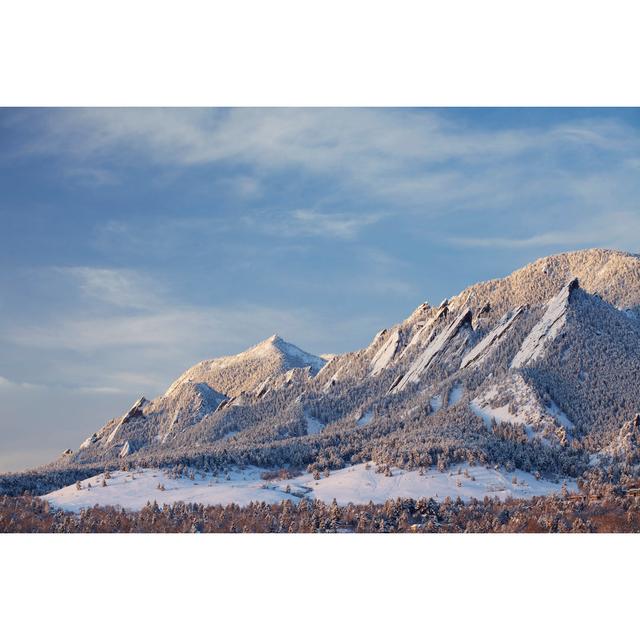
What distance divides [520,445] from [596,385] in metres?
21.8

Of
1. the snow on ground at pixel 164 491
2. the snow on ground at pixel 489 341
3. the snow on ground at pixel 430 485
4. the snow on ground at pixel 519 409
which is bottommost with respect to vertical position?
the snow on ground at pixel 164 491

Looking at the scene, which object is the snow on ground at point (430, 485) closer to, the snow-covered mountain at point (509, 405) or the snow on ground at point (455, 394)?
the snow-covered mountain at point (509, 405)

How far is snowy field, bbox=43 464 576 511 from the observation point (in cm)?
11181

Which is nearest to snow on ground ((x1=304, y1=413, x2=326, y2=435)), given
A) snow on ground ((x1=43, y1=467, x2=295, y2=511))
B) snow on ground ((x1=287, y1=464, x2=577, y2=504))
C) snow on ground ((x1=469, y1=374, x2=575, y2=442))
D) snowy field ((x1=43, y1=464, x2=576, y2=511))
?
snow on ground ((x1=469, y1=374, x2=575, y2=442))

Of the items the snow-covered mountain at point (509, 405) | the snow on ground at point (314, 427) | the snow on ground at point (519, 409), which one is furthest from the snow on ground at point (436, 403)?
the snow on ground at point (314, 427)

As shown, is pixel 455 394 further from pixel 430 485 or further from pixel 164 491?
pixel 164 491

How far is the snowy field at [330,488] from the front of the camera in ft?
367

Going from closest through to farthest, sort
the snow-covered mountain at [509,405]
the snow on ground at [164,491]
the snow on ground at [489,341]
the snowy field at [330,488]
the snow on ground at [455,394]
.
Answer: the snowy field at [330,488] → the snow on ground at [164,491] → the snow-covered mountain at [509,405] → the snow on ground at [455,394] → the snow on ground at [489,341]

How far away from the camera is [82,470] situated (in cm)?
16750

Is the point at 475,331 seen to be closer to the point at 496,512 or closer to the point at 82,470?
the point at 82,470

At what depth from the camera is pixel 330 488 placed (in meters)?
119

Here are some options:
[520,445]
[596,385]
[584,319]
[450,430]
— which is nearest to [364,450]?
[450,430]

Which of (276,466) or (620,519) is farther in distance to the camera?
(276,466)

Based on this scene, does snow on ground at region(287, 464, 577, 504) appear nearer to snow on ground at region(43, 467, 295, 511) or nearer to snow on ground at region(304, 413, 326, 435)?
snow on ground at region(43, 467, 295, 511)
